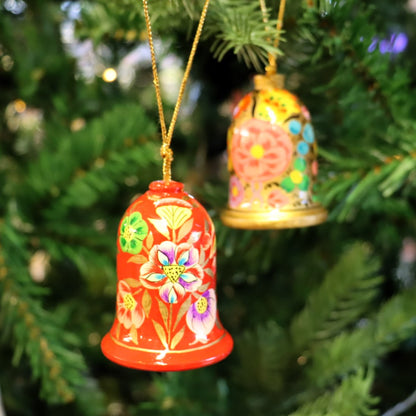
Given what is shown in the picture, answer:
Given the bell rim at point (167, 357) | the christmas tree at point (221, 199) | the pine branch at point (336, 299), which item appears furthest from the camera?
the pine branch at point (336, 299)

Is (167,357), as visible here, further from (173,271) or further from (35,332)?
(35,332)

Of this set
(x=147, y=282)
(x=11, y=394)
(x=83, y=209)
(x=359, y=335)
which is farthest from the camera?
(x=83, y=209)

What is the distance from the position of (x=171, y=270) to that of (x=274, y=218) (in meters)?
0.14

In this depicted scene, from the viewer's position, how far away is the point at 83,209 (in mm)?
834

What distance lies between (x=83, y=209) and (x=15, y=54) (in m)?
0.25

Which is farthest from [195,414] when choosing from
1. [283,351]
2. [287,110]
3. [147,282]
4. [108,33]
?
[108,33]

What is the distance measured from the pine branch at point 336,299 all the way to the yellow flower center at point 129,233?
1.00ft

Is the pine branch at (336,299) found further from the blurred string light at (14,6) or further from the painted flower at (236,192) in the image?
the blurred string light at (14,6)

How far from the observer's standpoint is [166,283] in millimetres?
445

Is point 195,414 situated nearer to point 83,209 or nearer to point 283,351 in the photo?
point 283,351

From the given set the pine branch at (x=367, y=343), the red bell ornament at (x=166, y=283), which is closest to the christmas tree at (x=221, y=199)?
the pine branch at (x=367, y=343)

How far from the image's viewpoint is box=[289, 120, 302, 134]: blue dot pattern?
54cm

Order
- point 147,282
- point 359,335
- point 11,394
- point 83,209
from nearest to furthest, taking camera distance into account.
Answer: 1. point 147,282
2. point 359,335
3. point 11,394
4. point 83,209

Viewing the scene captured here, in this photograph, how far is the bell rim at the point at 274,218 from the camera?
0.53 m
